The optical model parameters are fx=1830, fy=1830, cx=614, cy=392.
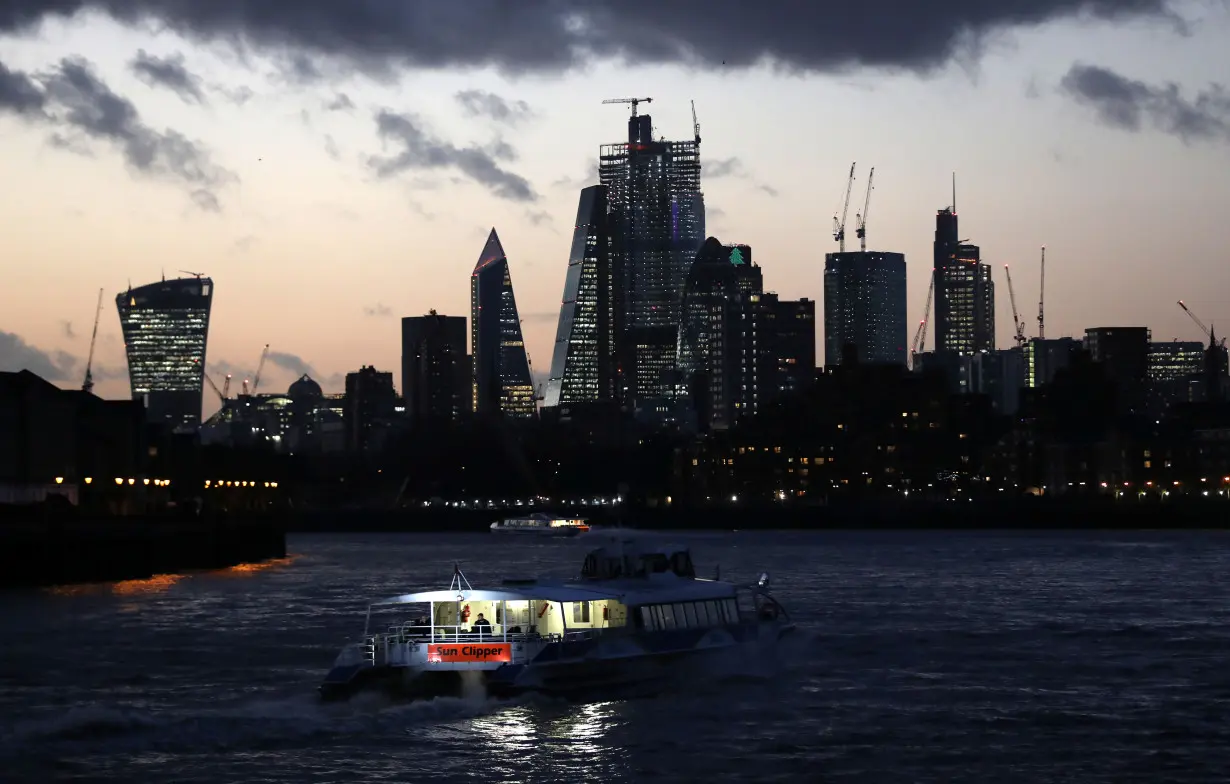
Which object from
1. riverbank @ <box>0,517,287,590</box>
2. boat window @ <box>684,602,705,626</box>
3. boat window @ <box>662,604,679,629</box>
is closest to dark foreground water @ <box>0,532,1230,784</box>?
boat window @ <box>662,604,679,629</box>

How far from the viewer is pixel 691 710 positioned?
55.5m

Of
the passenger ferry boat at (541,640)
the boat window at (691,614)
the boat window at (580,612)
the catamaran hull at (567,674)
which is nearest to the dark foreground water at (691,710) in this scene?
the catamaran hull at (567,674)

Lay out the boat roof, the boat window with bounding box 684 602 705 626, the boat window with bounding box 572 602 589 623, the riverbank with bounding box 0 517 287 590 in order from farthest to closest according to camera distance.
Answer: the riverbank with bounding box 0 517 287 590 < the boat window with bounding box 684 602 705 626 < the boat window with bounding box 572 602 589 623 < the boat roof

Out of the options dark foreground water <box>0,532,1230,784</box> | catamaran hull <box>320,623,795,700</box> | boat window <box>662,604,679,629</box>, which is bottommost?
dark foreground water <box>0,532,1230,784</box>

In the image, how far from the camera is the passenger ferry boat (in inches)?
2125

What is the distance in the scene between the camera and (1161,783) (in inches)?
1790

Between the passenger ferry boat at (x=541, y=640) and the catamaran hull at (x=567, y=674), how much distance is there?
31 mm

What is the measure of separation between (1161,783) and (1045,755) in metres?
4.30

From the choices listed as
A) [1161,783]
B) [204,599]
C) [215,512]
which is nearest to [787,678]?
[1161,783]

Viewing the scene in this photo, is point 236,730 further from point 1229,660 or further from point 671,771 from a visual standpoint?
point 1229,660

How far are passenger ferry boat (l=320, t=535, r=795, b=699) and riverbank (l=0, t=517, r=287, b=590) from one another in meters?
67.0


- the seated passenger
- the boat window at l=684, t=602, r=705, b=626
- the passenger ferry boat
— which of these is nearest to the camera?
the passenger ferry boat

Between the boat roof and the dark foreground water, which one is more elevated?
the boat roof

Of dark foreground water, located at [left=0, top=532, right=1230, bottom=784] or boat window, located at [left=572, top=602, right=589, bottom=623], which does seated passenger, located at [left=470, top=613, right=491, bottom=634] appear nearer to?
dark foreground water, located at [left=0, top=532, right=1230, bottom=784]
